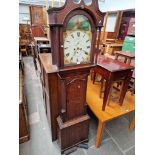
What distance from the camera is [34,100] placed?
2.56m

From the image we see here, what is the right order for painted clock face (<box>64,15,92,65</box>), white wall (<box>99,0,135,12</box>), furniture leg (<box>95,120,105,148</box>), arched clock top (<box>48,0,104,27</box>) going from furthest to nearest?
white wall (<box>99,0,135,12</box>), furniture leg (<box>95,120,105,148</box>), painted clock face (<box>64,15,92,65</box>), arched clock top (<box>48,0,104,27</box>)

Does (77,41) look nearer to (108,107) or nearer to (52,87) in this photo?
(52,87)

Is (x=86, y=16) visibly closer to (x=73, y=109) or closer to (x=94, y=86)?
(x=73, y=109)

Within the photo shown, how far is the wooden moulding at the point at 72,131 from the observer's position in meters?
1.36

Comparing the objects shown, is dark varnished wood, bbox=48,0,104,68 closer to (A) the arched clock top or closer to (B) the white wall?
(A) the arched clock top

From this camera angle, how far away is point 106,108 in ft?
5.49

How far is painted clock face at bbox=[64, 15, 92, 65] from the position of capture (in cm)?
95

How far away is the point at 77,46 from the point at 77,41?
1.7 inches

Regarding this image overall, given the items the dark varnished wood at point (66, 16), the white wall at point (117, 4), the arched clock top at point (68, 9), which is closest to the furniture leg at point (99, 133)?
the dark varnished wood at point (66, 16)

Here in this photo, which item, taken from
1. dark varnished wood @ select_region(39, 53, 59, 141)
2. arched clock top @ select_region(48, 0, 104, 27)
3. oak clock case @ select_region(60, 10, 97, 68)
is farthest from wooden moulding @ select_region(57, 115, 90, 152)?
arched clock top @ select_region(48, 0, 104, 27)

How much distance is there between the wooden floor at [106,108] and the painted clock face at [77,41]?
78cm

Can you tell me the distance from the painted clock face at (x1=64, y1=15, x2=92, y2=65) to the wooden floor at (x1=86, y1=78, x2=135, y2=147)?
30.7 inches

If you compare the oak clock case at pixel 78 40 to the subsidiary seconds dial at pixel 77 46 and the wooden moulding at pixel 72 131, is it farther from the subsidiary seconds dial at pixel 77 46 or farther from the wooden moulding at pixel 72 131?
the wooden moulding at pixel 72 131
